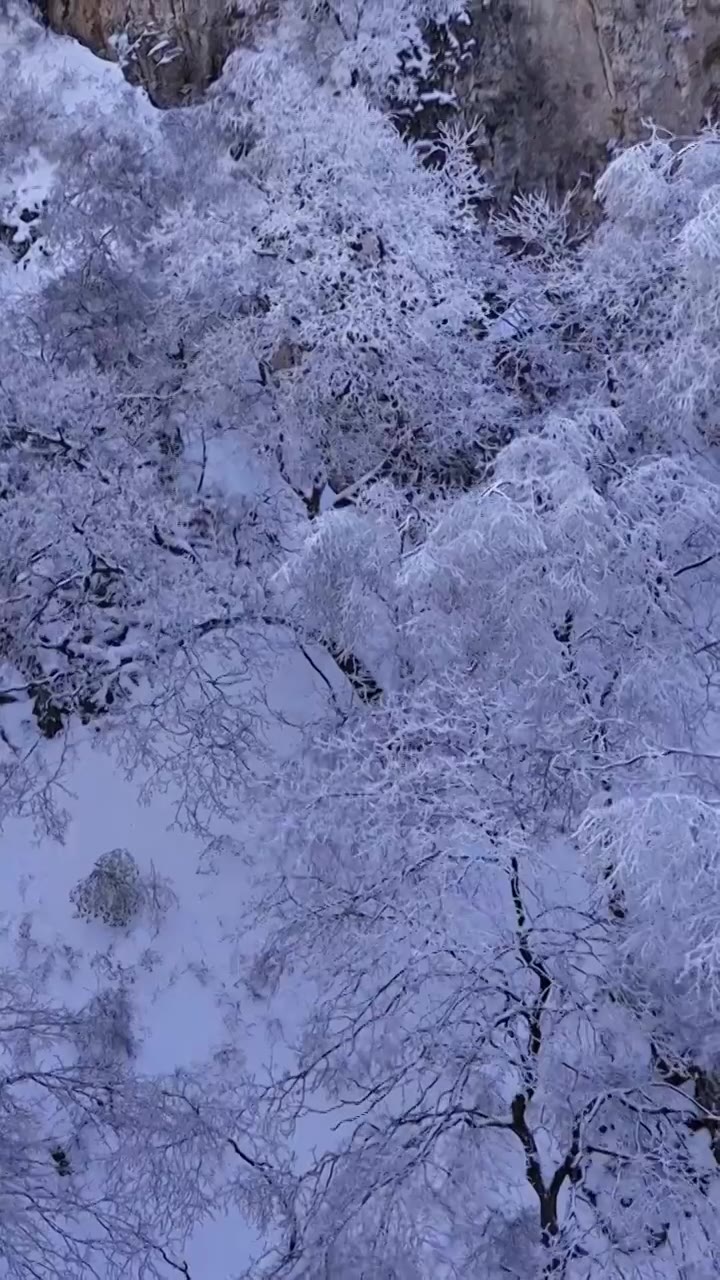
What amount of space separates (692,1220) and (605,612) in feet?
10.9

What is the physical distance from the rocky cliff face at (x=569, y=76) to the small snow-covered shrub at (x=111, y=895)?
22.4ft

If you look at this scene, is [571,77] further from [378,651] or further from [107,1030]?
[107,1030]

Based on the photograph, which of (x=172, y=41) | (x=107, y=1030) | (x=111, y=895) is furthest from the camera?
(x=172, y=41)

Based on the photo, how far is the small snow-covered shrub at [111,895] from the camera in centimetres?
781

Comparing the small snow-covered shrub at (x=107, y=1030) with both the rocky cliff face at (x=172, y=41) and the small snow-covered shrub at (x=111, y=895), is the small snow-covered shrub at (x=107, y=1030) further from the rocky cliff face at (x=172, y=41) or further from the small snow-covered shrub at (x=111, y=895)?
the rocky cliff face at (x=172, y=41)

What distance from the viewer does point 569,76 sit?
952 cm

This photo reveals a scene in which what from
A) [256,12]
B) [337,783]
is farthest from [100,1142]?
[256,12]

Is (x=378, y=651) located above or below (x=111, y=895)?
above

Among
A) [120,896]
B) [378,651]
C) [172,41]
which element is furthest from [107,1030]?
[172,41]

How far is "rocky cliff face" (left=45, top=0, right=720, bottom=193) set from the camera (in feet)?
29.8

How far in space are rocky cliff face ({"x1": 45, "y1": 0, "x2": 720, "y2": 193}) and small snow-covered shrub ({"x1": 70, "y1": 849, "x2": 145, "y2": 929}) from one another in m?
6.82

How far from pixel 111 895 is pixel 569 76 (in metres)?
8.23

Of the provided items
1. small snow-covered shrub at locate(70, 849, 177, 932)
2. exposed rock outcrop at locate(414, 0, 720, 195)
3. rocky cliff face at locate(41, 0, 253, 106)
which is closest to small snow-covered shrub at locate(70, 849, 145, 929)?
small snow-covered shrub at locate(70, 849, 177, 932)

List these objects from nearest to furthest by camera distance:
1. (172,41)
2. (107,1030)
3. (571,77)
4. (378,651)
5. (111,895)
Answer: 1. (378,651)
2. (107,1030)
3. (111,895)
4. (571,77)
5. (172,41)
